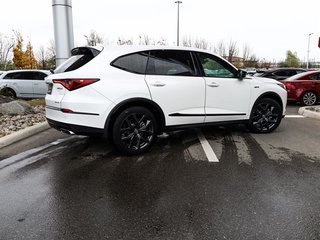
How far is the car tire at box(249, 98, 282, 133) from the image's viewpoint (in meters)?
6.29

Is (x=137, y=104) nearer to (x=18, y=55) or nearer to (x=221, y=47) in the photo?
(x=221, y=47)

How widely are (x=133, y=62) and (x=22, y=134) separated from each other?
305 centimetres

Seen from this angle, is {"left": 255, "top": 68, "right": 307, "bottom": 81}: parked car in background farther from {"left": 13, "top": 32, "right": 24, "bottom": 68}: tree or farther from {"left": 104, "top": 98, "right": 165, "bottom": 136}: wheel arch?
{"left": 13, "top": 32, "right": 24, "bottom": 68}: tree

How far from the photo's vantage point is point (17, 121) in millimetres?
7289

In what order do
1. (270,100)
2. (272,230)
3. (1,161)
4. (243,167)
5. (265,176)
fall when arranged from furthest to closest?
(270,100), (1,161), (243,167), (265,176), (272,230)

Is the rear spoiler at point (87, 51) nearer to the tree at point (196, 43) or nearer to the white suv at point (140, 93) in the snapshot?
the white suv at point (140, 93)

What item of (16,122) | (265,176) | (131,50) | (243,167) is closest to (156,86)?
(131,50)

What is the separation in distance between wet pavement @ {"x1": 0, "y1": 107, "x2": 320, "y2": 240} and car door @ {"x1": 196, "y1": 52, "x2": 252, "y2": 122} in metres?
0.60

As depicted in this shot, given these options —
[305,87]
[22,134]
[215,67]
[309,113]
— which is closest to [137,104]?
[215,67]

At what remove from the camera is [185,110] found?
205 inches

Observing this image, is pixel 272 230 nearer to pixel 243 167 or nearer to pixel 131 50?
pixel 243 167

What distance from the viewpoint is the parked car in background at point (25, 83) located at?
1313 centimetres

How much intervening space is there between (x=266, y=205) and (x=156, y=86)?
99.5 inches

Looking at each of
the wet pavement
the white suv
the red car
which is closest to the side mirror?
the white suv
